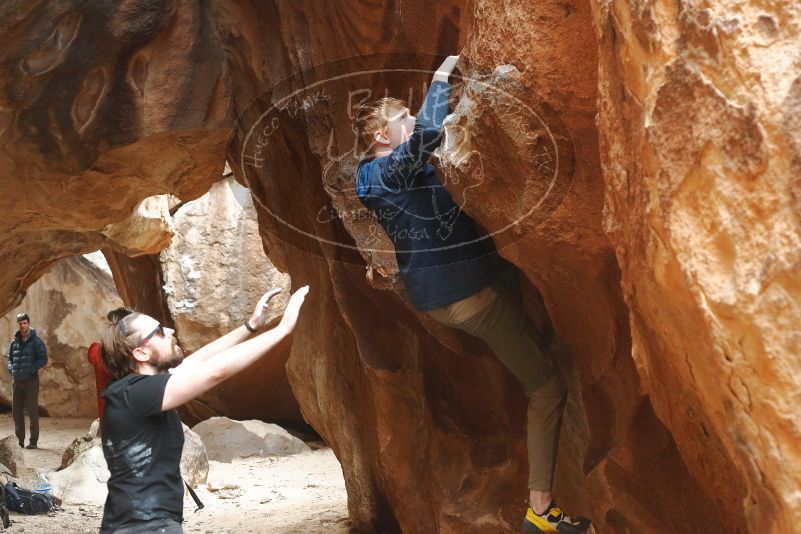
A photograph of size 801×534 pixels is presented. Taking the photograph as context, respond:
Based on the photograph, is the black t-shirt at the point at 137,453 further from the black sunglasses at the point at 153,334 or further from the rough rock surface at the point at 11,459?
the rough rock surface at the point at 11,459

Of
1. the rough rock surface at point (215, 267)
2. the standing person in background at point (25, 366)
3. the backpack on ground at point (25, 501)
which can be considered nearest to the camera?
the backpack on ground at point (25, 501)

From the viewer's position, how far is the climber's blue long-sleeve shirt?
3412 mm

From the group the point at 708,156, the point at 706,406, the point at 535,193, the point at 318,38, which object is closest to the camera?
the point at 708,156

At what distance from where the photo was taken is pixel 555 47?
283cm

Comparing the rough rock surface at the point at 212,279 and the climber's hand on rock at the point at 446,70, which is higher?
the climber's hand on rock at the point at 446,70

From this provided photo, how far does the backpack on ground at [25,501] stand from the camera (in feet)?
21.3

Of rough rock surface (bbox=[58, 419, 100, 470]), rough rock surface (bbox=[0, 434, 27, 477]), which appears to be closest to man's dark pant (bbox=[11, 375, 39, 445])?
rough rock surface (bbox=[0, 434, 27, 477])

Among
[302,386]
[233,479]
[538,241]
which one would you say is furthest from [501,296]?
[233,479]

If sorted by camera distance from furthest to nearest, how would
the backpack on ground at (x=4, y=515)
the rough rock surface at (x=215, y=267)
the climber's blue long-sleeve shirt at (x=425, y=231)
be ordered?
the rough rock surface at (x=215, y=267) < the backpack on ground at (x=4, y=515) < the climber's blue long-sleeve shirt at (x=425, y=231)

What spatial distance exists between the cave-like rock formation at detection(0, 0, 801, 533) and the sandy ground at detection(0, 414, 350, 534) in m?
0.83

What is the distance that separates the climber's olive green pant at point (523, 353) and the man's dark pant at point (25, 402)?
808 centimetres

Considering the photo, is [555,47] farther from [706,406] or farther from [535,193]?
[706,406]

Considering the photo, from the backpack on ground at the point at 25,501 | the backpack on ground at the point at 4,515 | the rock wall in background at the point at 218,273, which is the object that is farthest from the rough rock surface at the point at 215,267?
the backpack on ground at the point at 4,515

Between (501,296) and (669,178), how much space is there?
154 centimetres
